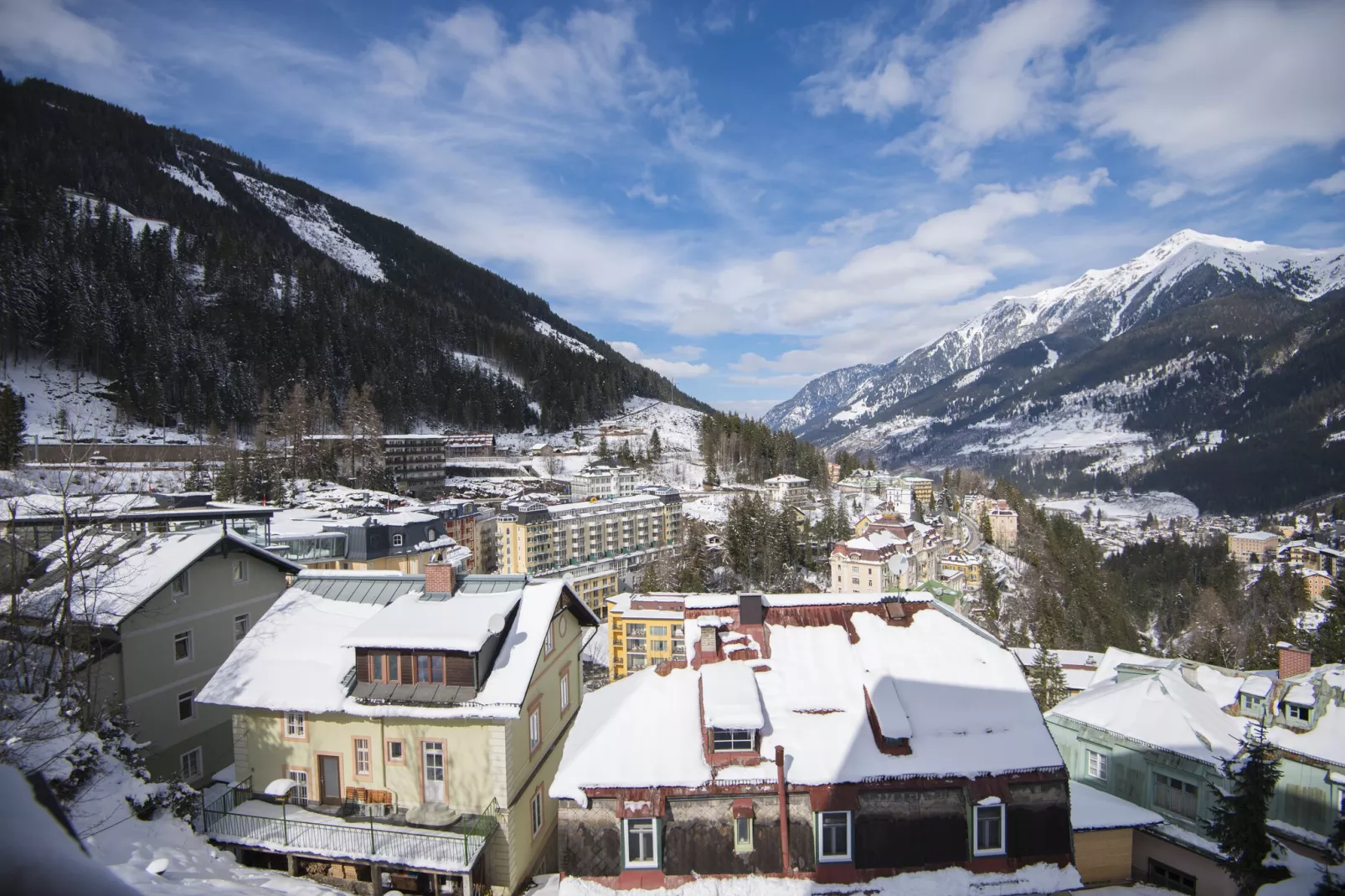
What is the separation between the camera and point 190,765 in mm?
16766

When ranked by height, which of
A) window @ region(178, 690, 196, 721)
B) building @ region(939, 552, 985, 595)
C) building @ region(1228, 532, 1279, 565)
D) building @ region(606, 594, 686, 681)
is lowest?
building @ region(1228, 532, 1279, 565)

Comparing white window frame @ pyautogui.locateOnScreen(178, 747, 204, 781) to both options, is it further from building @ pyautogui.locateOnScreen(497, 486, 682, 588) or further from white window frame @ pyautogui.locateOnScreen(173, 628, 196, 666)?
building @ pyautogui.locateOnScreen(497, 486, 682, 588)

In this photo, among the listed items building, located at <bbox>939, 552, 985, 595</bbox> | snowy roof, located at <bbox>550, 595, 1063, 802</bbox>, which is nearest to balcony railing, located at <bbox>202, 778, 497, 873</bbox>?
snowy roof, located at <bbox>550, 595, 1063, 802</bbox>

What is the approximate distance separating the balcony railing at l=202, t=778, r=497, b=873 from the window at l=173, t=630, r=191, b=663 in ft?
15.0

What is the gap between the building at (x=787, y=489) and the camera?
104562 mm

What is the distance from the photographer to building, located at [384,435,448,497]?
9350cm

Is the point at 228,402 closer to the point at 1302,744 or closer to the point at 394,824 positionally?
the point at 394,824

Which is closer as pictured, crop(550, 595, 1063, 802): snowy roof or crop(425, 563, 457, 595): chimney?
crop(550, 595, 1063, 802): snowy roof

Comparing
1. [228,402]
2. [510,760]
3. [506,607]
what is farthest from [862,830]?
[228,402]

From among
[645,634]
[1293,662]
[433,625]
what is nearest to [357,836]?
[433,625]

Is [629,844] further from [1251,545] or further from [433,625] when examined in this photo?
[1251,545]

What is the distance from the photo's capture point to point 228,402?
94.9m

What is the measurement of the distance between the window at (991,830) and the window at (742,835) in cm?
429

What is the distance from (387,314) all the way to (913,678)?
152054mm
